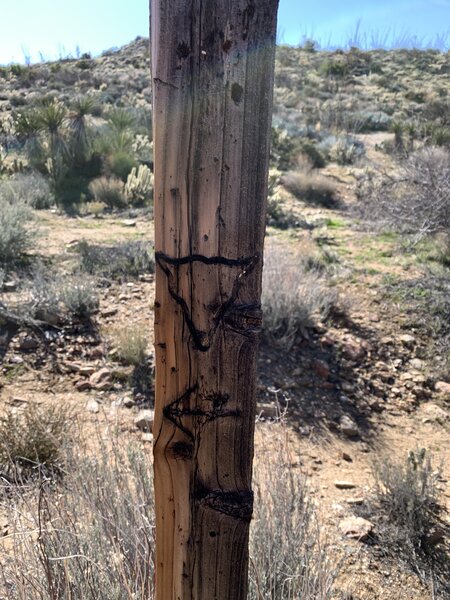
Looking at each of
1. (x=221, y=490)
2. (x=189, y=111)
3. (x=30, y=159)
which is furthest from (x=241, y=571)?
(x=30, y=159)

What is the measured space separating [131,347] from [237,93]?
3865 millimetres

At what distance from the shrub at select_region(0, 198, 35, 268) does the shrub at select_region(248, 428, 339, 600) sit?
16.9 feet

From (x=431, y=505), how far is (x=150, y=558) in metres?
2.16

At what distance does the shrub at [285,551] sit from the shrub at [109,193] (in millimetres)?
8988

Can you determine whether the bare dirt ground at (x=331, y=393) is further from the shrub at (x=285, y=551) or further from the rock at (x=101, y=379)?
the shrub at (x=285, y=551)

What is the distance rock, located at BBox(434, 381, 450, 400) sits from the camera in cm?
476

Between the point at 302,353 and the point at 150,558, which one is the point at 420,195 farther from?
the point at 150,558

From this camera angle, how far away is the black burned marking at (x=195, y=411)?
1.07m

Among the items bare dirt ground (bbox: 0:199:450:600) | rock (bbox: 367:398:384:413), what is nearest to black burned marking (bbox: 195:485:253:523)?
bare dirt ground (bbox: 0:199:450:600)

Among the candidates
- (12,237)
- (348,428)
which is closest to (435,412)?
(348,428)

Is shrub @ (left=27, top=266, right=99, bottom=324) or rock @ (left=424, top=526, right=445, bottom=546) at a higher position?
shrub @ (left=27, top=266, right=99, bottom=324)

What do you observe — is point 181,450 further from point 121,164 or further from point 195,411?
point 121,164

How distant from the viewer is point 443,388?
189 inches

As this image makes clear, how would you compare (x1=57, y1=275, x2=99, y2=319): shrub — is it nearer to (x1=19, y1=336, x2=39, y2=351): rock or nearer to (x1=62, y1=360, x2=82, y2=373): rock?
(x1=19, y1=336, x2=39, y2=351): rock
